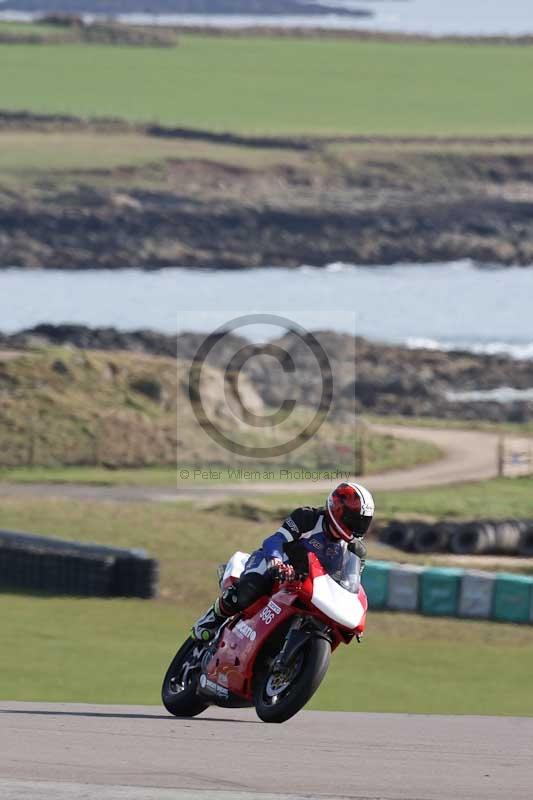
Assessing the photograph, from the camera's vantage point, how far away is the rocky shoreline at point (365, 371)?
56688 millimetres

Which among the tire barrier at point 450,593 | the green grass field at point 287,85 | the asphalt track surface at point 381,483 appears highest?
the green grass field at point 287,85

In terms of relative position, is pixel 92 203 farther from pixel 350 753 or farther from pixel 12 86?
pixel 350 753

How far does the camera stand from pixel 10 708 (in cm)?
1341

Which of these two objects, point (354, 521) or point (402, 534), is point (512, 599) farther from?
point (354, 521)

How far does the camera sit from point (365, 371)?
207ft

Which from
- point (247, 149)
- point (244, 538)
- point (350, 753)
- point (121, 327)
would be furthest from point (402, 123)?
point (350, 753)

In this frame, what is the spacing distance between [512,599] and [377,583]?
2.03m

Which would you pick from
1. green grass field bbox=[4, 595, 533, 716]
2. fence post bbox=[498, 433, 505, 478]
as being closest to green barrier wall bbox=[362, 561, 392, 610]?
green grass field bbox=[4, 595, 533, 716]

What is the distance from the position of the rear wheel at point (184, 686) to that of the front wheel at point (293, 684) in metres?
0.84

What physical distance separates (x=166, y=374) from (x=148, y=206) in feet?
180

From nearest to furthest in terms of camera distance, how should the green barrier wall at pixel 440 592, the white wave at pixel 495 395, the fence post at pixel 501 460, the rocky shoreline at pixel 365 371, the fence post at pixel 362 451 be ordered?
the green barrier wall at pixel 440 592 < the fence post at pixel 501 460 < the fence post at pixel 362 451 < the rocky shoreline at pixel 365 371 < the white wave at pixel 495 395

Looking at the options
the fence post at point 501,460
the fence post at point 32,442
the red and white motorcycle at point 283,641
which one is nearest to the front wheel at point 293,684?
the red and white motorcycle at point 283,641

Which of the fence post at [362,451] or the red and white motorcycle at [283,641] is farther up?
the red and white motorcycle at [283,641]

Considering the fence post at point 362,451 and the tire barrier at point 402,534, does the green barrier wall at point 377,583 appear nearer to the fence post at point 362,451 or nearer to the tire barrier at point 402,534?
the tire barrier at point 402,534
